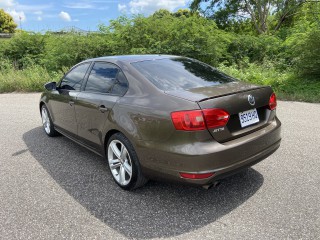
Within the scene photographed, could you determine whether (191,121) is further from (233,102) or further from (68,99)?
(68,99)

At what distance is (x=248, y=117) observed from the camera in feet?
10.2

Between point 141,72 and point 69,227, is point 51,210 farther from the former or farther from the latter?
point 141,72

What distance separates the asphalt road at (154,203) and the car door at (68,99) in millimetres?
526

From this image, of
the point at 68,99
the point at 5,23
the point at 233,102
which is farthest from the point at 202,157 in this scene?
the point at 5,23

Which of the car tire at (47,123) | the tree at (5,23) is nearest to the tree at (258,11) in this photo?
the car tire at (47,123)

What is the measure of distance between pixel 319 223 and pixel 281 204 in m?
0.41

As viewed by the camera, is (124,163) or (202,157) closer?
(202,157)

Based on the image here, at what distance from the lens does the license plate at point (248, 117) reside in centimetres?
305

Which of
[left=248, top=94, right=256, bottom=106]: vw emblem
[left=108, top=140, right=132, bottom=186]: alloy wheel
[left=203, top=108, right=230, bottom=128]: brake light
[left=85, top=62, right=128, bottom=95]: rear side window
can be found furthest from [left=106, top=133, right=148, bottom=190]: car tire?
[left=248, top=94, right=256, bottom=106]: vw emblem

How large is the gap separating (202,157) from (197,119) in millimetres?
348

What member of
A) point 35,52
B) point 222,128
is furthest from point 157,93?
point 35,52

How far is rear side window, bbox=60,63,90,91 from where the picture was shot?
4.48 metres

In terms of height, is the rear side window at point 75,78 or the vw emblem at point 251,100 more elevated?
the rear side window at point 75,78

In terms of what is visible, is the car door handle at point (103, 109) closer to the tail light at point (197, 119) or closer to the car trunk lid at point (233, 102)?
the car trunk lid at point (233, 102)
